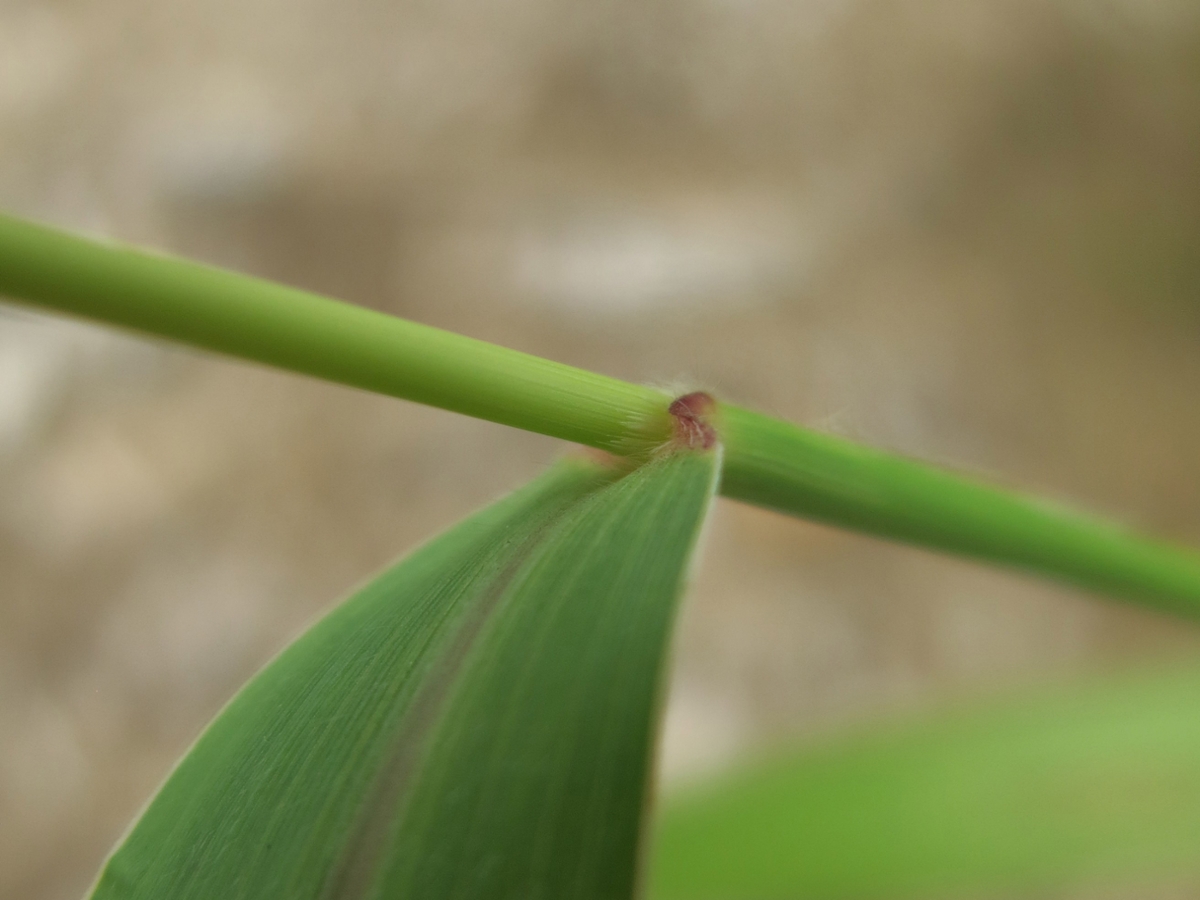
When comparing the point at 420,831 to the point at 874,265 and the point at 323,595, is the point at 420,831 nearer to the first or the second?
the point at 323,595

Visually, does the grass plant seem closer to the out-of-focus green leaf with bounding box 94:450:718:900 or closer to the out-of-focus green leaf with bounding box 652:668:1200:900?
the out-of-focus green leaf with bounding box 94:450:718:900

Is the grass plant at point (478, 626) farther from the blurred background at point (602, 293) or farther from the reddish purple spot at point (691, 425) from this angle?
the blurred background at point (602, 293)

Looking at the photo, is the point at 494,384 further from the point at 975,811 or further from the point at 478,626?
the point at 975,811

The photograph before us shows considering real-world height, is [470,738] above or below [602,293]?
below

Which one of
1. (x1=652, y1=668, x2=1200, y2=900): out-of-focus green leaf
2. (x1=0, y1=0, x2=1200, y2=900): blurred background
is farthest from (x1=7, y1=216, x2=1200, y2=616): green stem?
(x1=0, y1=0, x2=1200, y2=900): blurred background

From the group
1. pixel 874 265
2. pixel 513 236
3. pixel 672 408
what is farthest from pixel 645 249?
pixel 672 408

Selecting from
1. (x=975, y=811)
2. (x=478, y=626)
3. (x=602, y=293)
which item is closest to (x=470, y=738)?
(x=478, y=626)

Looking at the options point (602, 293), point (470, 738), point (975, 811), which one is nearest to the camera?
point (470, 738)
